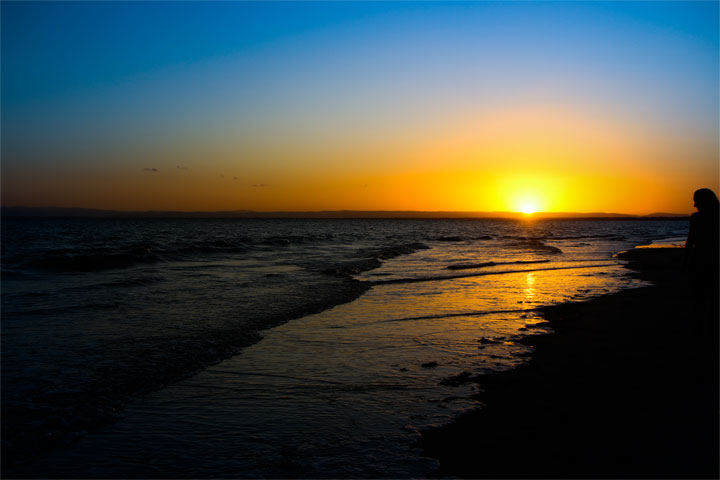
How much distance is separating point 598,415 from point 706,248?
381 cm

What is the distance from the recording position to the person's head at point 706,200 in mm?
7531

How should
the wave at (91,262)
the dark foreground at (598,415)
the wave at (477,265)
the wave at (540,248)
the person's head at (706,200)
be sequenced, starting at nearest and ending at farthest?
1. the dark foreground at (598,415)
2. the person's head at (706,200)
3. the wave at (477,265)
4. the wave at (91,262)
5. the wave at (540,248)

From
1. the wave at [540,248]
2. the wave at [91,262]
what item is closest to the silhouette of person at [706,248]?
the wave at [91,262]

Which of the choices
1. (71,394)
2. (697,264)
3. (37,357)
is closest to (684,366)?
(697,264)

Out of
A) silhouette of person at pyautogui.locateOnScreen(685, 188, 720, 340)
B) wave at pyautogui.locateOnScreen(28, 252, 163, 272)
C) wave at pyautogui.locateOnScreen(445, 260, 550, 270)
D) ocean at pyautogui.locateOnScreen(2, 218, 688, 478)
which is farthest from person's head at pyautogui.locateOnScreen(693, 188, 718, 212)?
wave at pyautogui.locateOnScreen(28, 252, 163, 272)

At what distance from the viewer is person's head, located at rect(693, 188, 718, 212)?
7531mm

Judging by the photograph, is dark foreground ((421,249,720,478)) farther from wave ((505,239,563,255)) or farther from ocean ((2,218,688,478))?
wave ((505,239,563,255))

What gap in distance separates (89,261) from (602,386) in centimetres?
2995

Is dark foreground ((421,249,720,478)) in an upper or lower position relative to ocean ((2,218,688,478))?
upper

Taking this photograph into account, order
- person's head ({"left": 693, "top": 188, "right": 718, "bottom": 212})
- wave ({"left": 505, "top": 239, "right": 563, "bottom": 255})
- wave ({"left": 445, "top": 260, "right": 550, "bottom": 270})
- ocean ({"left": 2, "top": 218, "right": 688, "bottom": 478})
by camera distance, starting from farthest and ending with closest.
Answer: wave ({"left": 505, "top": 239, "right": 563, "bottom": 255}) → wave ({"left": 445, "top": 260, "right": 550, "bottom": 270}) → person's head ({"left": 693, "top": 188, "right": 718, "bottom": 212}) → ocean ({"left": 2, "top": 218, "right": 688, "bottom": 478})

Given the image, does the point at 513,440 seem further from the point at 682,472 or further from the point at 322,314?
the point at 322,314

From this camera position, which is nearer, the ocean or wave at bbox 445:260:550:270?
the ocean

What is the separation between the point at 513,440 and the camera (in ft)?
16.7

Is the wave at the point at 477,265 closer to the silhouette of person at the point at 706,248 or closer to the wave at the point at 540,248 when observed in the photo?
the wave at the point at 540,248
